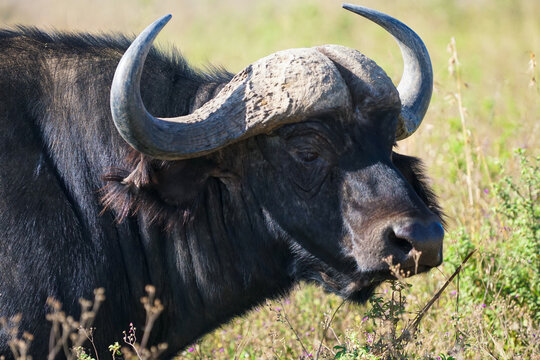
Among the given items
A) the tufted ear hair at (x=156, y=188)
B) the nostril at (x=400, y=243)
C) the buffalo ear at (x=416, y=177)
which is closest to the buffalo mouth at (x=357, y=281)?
the nostril at (x=400, y=243)

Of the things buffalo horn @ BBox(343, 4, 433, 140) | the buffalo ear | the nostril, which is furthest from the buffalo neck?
buffalo horn @ BBox(343, 4, 433, 140)

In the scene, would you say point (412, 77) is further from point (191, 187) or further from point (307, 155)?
point (191, 187)

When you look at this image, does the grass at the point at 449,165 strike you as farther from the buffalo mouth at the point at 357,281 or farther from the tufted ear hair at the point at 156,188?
the tufted ear hair at the point at 156,188

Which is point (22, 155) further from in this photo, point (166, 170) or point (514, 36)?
point (514, 36)

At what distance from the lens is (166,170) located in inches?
151

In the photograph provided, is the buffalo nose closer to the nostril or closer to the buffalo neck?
the nostril

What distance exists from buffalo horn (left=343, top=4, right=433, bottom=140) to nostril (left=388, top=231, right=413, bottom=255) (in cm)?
103

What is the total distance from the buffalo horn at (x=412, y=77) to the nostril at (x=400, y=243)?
3.38 ft

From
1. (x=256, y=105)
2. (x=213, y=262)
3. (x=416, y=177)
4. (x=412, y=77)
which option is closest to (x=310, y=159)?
(x=256, y=105)

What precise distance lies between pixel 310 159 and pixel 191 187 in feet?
2.13

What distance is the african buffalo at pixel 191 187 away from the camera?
3.70 meters

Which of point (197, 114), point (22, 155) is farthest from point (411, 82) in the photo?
point (22, 155)

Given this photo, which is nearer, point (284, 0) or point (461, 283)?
point (461, 283)

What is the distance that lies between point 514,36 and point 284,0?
6.81m
